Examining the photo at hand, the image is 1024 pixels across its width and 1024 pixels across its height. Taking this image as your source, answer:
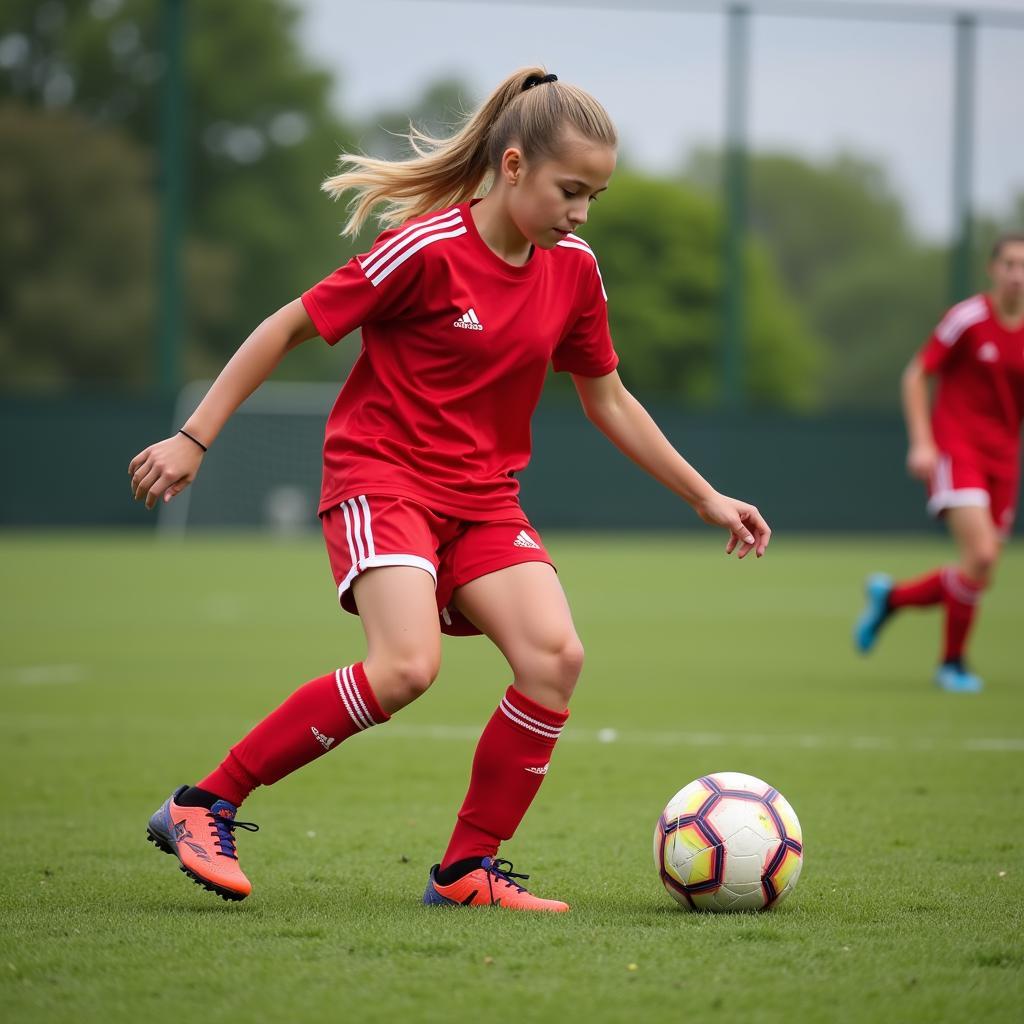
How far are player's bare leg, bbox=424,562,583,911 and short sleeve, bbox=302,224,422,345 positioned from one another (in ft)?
2.27

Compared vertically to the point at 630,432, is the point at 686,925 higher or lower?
lower

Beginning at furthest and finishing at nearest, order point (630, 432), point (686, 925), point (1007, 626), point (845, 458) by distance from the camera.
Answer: point (845, 458)
point (1007, 626)
point (630, 432)
point (686, 925)

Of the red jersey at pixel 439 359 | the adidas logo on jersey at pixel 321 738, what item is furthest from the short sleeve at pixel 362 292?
the adidas logo on jersey at pixel 321 738

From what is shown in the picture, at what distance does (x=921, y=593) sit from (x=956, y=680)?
1.89 ft

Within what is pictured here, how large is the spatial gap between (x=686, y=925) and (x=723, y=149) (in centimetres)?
2276

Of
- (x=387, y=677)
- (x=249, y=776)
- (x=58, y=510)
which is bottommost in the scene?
(x=58, y=510)

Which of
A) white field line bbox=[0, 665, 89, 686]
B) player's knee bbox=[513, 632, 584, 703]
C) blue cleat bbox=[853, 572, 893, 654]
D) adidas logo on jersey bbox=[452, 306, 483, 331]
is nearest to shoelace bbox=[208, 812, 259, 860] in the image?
player's knee bbox=[513, 632, 584, 703]

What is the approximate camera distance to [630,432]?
171 inches

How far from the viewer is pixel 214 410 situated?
3727 millimetres

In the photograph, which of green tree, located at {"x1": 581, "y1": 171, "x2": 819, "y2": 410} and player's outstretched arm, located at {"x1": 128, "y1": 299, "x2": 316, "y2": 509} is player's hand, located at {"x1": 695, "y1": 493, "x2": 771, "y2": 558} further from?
green tree, located at {"x1": 581, "y1": 171, "x2": 819, "y2": 410}

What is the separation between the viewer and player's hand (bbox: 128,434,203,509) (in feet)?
11.7

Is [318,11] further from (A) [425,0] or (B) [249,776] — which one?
(B) [249,776]

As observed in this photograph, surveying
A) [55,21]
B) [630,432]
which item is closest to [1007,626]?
[630,432]

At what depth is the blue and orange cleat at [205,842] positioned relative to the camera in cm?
372
